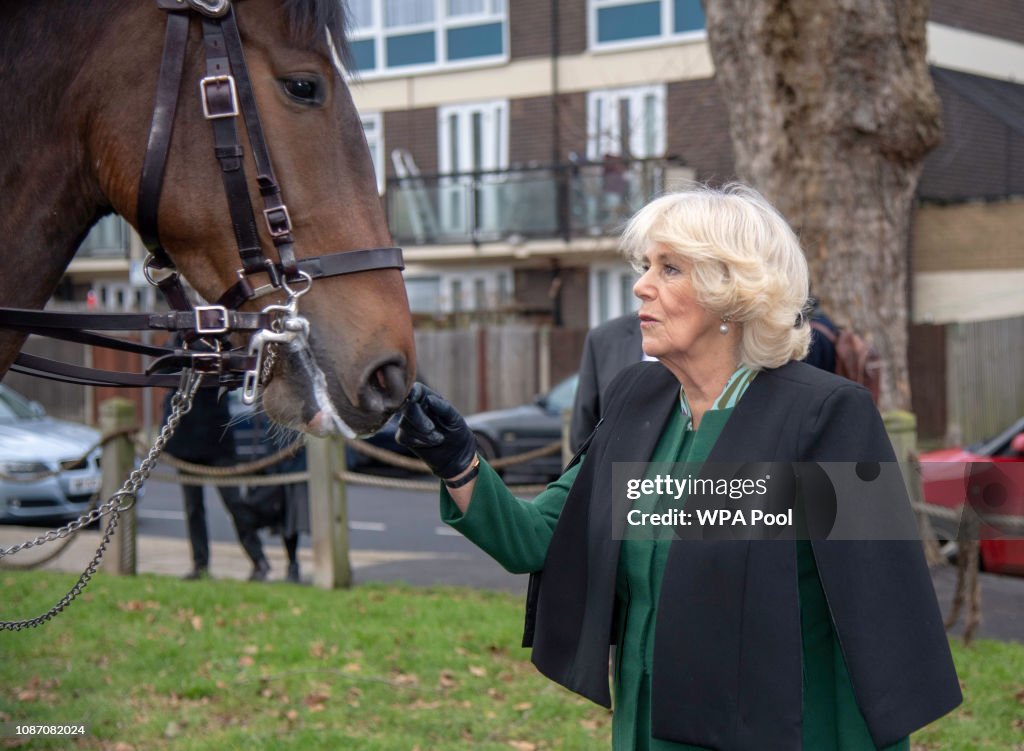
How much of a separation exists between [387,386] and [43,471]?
10356mm

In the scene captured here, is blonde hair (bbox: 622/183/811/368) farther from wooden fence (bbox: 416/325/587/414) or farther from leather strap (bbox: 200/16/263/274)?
wooden fence (bbox: 416/325/587/414)

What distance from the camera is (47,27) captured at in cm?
249

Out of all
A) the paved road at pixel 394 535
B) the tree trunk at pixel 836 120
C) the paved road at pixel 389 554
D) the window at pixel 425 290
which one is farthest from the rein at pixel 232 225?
the window at pixel 425 290

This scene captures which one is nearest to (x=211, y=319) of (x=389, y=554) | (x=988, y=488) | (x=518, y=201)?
(x=988, y=488)

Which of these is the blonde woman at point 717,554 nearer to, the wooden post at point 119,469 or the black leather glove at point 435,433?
the black leather glove at point 435,433

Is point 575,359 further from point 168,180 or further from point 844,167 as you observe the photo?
point 168,180

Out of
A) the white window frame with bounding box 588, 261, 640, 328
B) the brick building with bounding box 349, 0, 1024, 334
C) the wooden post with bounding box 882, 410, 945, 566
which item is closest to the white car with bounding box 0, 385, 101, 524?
the wooden post with bounding box 882, 410, 945, 566

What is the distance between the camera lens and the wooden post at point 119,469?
28.8 ft

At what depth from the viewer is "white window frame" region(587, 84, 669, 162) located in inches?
897

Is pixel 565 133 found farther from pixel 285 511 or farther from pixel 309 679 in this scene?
pixel 309 679

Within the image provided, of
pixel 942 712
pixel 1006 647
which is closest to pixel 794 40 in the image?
pixel 1006 647

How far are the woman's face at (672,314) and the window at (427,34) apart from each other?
22581 mm

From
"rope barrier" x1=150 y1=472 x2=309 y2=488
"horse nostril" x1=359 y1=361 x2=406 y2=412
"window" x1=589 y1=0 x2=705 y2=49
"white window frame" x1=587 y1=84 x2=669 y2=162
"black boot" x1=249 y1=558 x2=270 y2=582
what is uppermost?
"window" x1=589 y1=0 x2=705 y2=49

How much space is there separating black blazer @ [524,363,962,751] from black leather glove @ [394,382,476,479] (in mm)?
573
